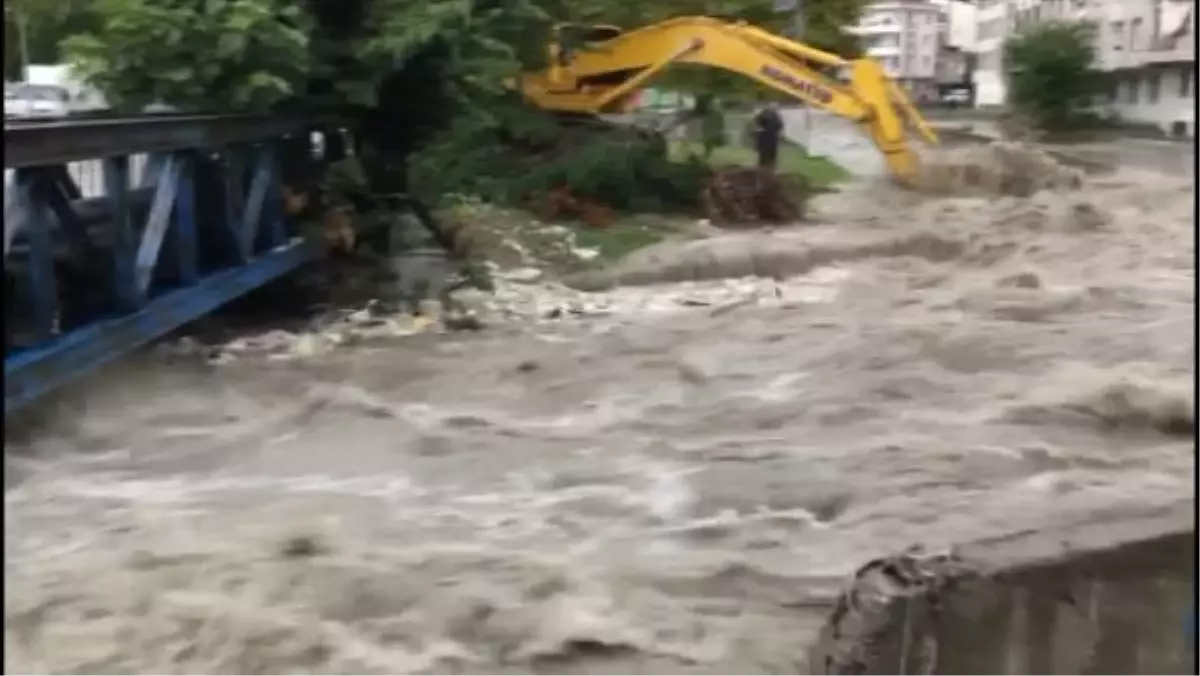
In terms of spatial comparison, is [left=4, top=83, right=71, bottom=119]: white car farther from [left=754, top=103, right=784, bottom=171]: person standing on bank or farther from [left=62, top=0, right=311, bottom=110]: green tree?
[left=754, top=103, right=784, bottom=171]: person standing on bank

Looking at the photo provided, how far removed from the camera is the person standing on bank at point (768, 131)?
26.0 feet

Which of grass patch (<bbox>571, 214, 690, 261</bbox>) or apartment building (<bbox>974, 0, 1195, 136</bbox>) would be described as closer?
apartment building (<bbox>974, 0, 1195, 136</bbox>)

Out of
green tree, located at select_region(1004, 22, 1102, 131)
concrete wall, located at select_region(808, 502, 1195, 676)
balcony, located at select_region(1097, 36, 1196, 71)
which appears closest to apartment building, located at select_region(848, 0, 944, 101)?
green tree, located at select_region(1004, 22, 1102, 131)

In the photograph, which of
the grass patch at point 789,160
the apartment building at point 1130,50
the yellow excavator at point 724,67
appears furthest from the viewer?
the grass patch at point 789,160

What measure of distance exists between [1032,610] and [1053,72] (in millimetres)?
2416

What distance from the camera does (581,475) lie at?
3223 mm

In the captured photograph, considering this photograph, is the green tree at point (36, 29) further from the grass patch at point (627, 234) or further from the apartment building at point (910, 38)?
the grass patch at point (627, 234)

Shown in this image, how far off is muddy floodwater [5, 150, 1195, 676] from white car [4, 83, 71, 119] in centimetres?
70

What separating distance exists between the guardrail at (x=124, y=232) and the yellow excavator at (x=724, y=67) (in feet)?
10.9

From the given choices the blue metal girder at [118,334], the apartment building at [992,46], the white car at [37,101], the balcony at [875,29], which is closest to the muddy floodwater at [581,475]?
the blue metal girder at [118,334]

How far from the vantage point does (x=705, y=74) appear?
7887 mm

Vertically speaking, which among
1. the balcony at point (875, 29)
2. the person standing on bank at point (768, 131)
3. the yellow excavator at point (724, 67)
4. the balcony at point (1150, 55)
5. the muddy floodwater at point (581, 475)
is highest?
the balcony at point (875, 29)

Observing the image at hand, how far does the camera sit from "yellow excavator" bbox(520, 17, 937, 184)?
7594mm

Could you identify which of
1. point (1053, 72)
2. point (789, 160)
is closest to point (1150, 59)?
point (1053, 72)
